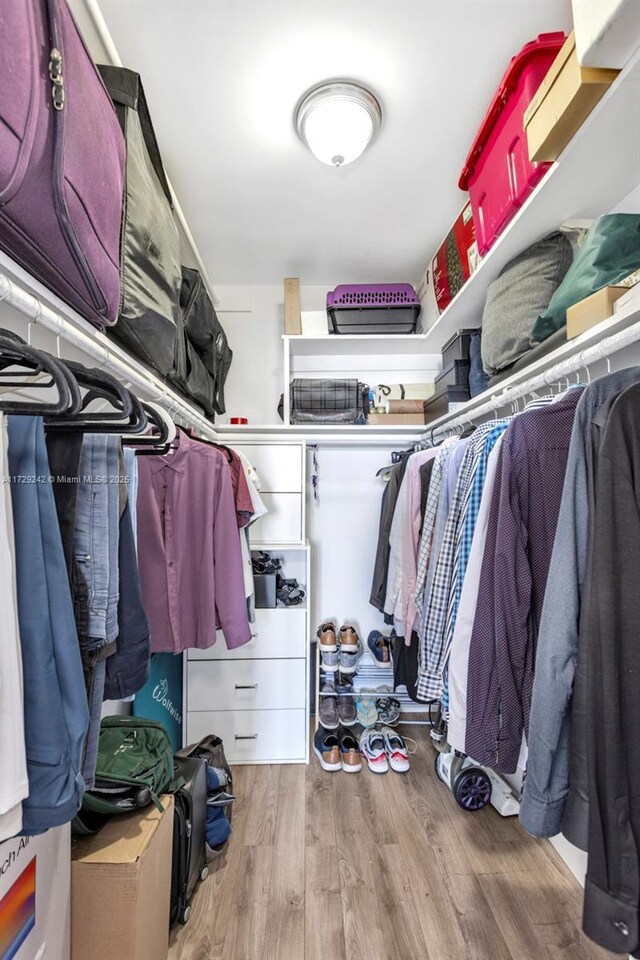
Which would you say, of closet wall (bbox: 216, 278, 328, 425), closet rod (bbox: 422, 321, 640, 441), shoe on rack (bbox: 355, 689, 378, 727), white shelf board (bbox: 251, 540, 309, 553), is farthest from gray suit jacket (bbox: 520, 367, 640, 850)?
closet wall (bbox: 216, 278, 328, 425)

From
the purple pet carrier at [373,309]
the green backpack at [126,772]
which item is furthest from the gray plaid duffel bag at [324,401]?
the green backpack at [126,772]

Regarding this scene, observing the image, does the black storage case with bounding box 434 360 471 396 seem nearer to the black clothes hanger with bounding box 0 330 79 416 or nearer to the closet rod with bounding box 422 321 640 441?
the closet rod with bounding box 422 321 640 441

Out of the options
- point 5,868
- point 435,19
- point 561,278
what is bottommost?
point 5,868

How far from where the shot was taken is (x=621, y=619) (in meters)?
0.60

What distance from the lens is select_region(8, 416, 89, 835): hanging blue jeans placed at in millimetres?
511

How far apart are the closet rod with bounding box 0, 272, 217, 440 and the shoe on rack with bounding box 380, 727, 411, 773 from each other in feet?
5.84

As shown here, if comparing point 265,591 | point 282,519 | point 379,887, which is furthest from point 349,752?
point 282,519

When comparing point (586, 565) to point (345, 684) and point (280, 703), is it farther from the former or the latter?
point (345, 684)

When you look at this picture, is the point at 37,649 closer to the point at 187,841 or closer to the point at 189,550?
the point at 189,550

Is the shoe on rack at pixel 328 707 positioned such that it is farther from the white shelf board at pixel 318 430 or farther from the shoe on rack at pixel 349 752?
the white shelf board at pixel 318 430

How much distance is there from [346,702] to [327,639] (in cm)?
37

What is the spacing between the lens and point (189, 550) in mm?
1277

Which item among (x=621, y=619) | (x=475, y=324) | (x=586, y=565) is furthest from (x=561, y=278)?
(x=621, y=619)

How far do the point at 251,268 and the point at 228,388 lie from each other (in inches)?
26.3
